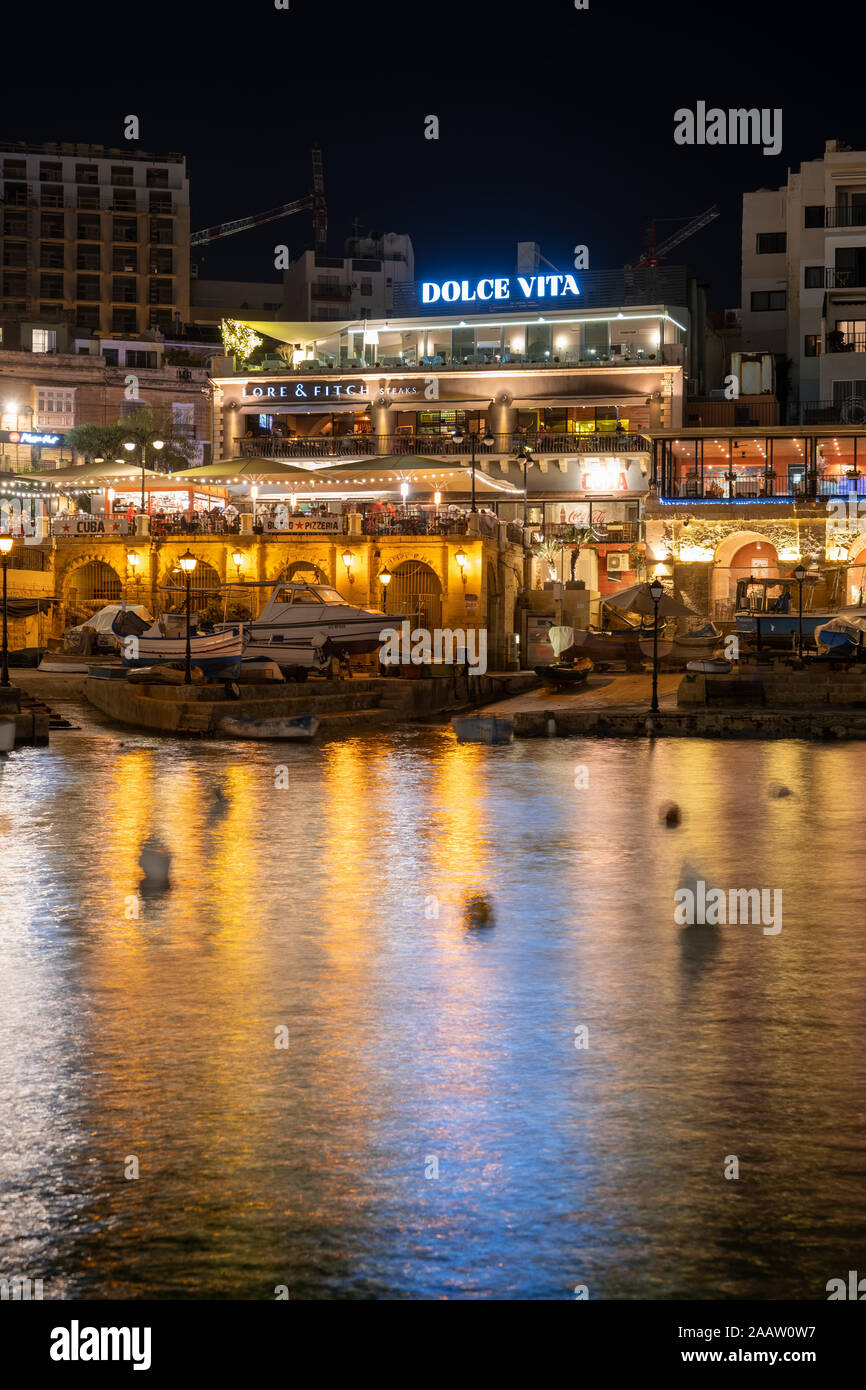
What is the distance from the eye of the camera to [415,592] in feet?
155

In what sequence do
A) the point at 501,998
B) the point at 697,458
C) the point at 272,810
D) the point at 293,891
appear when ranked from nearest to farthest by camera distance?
the point at 501,998 → the point at 293,891 → the point at 272,810 → the point at 697,458

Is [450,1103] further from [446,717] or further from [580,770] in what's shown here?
[446,717]

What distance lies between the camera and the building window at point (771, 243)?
2635 inches

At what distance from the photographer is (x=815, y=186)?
206ft

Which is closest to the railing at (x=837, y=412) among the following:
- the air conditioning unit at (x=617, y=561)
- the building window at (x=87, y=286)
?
the air conditioning unit at (x=617, y=561)

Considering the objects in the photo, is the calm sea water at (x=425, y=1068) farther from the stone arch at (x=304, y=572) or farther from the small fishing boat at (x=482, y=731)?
the stone arch at (x=304, y=572)

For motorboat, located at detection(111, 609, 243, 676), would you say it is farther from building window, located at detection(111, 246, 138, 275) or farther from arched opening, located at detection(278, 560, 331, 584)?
building window, located at detection(111, 246, 138, 275)

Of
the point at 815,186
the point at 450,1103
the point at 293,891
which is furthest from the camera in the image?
the point at 815,186

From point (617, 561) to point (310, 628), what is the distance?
68.5 feet

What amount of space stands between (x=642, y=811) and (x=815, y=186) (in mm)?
52326

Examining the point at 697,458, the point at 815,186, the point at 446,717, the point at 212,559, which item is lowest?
the point at 446,717

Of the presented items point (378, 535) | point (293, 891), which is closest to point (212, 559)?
point (378, 535)

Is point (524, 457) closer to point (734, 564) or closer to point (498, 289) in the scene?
point (734, 564)

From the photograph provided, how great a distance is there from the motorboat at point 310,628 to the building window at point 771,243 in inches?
1427
